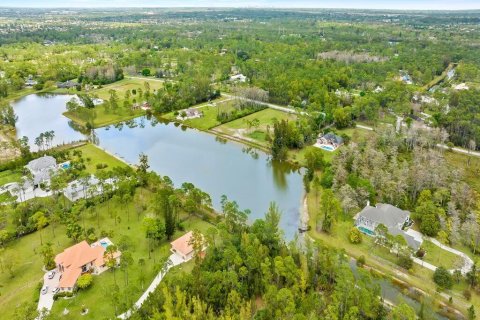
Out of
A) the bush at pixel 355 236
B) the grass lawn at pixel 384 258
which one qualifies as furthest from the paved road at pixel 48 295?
the bush at pixel 355 236

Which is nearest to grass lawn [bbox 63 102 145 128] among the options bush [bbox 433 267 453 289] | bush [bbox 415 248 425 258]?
bush [bbox 415 248 425 258]

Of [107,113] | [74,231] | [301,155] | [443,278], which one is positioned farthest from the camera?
[107,113]

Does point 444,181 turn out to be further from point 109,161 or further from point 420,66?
point 420,66

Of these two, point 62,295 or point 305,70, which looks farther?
point 305,70

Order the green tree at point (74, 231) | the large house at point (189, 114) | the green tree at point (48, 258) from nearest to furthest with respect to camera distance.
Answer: the green tree at point (48, 258) < the green tree at point (74, 231) < the large house at point (189, 114)

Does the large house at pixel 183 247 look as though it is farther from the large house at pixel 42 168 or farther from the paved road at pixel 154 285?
the large house at pixel 42 168

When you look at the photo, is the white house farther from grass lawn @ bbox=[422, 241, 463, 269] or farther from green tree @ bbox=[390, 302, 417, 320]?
green tree @ bbox=[390, 302, 417, 320]

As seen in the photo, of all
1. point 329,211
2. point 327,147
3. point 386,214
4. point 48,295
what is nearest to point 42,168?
point 48,295

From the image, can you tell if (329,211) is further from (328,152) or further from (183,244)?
(328,152)
